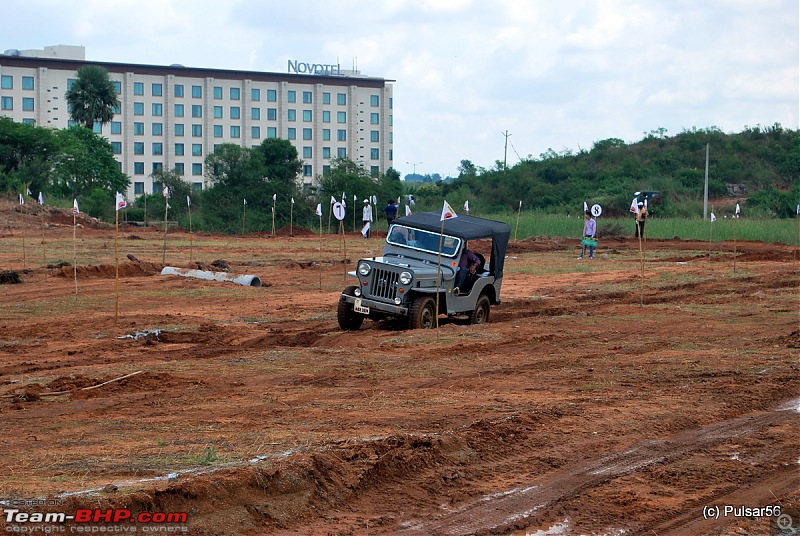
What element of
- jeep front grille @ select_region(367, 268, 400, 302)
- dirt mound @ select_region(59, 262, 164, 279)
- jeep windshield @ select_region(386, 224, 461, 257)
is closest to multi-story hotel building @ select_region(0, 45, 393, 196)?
A: dirt mound @ select_region(59, 262, 164, 279)

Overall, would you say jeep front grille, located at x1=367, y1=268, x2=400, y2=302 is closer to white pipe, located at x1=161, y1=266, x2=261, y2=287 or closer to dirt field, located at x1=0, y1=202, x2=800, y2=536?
dirt field, located at x1=0, y1=202, x2=800, y2=536

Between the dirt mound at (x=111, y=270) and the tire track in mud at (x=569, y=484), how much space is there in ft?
68.0

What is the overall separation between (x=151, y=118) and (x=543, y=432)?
92464 mm

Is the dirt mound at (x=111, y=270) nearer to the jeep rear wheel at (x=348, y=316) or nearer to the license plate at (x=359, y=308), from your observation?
the jeep rear wheel at (x=348, y=316)

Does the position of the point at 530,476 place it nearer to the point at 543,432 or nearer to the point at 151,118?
the point at 543,432

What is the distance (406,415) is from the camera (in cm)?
978

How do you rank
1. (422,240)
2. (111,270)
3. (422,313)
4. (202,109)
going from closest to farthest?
(422,313)
(422,240)
(111,270)
(202,109)

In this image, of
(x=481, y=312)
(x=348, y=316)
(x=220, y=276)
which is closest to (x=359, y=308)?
(x=348, y=316)

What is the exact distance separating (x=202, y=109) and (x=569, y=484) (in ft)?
309

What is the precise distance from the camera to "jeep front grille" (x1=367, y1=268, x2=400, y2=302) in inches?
645

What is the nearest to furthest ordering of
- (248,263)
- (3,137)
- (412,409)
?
(412,409) → (248,263) → (3,137)

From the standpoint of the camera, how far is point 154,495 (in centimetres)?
639

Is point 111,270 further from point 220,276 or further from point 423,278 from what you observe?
point 423,278

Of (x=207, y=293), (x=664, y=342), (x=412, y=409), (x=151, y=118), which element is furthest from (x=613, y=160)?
(x=412, y=409)
